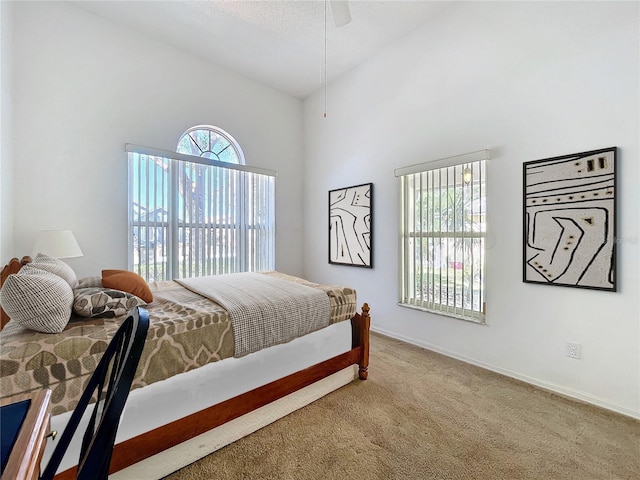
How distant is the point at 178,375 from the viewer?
1.51 meters

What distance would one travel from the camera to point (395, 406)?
2.04 m

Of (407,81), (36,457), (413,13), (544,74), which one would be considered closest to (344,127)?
(407,81)

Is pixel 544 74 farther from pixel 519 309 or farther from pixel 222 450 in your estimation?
pixel 222 450

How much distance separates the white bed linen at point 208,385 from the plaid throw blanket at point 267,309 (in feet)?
0.28

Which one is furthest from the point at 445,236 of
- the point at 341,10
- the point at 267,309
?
the point at 341,10

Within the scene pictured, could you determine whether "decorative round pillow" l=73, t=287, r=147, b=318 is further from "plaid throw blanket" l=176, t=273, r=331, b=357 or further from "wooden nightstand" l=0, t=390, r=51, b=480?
"wooden nightstand" l=0, t=390, r=51, b=480

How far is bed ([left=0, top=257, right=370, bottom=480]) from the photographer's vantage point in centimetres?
120

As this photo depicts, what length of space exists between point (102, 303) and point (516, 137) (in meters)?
3.24

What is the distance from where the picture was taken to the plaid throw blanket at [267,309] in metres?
1.76

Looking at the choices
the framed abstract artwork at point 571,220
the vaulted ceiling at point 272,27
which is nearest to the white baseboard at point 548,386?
the framed abstract artwork at point 571,220

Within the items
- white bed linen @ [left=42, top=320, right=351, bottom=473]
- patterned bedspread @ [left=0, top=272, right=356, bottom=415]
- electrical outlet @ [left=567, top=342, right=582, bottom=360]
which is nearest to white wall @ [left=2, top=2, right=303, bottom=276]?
patterned bedspread @ [left=0, top=272, right=356, bottom=415]

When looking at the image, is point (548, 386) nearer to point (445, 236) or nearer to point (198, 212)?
point (445, 236)

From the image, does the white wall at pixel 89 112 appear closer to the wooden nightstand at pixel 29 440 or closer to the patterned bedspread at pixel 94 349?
the patterned bedspread at pixel 94 349

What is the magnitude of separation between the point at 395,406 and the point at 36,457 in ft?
6.47
